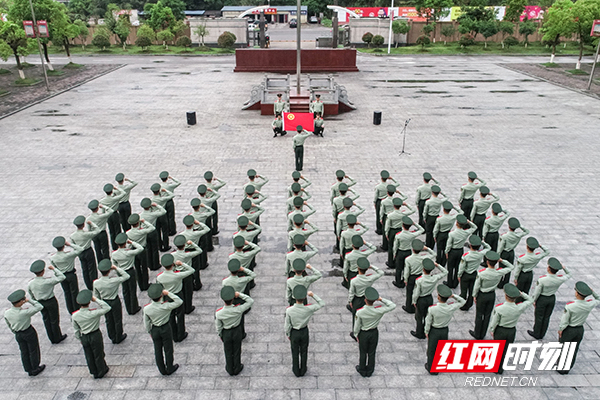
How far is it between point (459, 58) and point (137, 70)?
2589 cm

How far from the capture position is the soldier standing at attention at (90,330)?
556 centimetres

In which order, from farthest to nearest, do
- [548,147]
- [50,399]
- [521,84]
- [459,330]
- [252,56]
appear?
[252,56] < [521,84] < [548,147] < [459,330] < [50,399]

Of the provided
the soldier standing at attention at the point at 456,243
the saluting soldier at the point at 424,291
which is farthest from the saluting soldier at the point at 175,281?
the soldier standing at attention at the point at 456,243

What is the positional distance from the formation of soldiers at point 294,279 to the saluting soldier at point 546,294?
15mm

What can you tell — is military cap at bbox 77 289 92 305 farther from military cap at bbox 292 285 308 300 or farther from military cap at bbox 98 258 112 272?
military cap at bbox 292 285 308 300

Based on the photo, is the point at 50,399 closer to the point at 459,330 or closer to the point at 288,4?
the point at 459,330

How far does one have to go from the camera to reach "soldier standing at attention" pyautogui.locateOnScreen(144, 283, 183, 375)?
5.61 metres

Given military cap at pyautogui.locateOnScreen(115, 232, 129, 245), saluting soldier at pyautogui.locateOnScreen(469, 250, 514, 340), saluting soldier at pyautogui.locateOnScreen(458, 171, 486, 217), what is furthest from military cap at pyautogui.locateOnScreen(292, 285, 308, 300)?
saluting soldier at pyautogui.locateOnScreen(458, 171, 486, 217)

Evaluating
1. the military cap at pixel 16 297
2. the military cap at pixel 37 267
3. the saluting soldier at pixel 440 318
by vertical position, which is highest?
the military cap at pixel 37 267

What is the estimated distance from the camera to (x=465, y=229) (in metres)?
7.46

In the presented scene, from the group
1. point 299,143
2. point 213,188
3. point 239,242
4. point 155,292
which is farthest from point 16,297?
point 299,143

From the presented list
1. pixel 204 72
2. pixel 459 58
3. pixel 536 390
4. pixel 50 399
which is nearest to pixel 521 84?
pixel 459 58

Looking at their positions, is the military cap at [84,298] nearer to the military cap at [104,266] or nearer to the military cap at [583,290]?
the military cap at [104,266]

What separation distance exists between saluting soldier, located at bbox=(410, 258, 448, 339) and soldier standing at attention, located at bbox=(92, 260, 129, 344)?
425 cm
